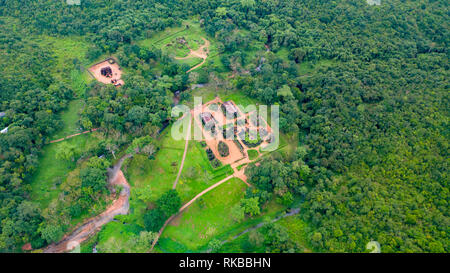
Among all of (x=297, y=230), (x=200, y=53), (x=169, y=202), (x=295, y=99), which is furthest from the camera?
(x=200, y=53)

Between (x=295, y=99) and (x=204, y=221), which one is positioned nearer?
(x=204, y=221)

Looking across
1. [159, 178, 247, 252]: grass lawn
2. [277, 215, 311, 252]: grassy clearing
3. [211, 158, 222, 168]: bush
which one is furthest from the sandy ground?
[277, 215, 311, 252]: grassy clearing

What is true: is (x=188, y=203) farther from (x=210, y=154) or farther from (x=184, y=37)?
(x=184, y=37)

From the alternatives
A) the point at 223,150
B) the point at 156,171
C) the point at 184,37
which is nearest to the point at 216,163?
the point at 223,150

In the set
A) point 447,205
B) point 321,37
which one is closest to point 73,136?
point 321,37

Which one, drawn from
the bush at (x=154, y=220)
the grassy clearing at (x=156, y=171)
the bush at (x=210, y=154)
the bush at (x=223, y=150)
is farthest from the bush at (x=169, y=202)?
the bush at (x=223, y=150)
